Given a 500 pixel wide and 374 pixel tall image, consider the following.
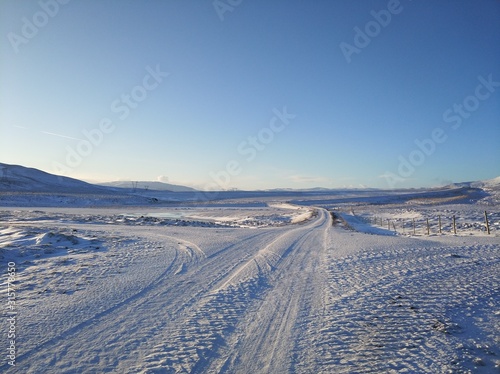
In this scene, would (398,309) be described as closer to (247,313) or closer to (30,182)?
(247,313)

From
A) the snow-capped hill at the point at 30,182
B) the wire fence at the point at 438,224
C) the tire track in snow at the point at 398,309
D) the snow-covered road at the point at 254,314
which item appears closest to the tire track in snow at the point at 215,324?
the snow-covered road at the point at 254,314

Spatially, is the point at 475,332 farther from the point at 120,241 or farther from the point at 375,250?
the point at 120,241

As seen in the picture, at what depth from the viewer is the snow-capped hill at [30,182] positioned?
107300 mm

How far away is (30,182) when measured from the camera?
404 ft

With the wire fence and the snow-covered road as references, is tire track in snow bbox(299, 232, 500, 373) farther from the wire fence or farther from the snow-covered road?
the wire fence

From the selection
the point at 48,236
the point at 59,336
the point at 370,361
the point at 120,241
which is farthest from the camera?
the point at 120,241

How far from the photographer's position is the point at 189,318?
5.64 metres

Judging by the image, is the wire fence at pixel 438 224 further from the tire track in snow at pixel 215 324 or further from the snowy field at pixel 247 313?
the tire track in snow at pixel 215 324

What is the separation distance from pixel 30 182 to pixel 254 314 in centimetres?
14881

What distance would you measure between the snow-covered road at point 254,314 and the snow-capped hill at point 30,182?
11579cm

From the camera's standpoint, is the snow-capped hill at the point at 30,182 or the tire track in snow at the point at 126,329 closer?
the tire track in snow at the point at 126,329

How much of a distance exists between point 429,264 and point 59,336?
10.6 metres

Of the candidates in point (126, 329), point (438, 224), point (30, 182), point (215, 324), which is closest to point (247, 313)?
A: point (215, 324)

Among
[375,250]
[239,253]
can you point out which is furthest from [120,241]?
[375,250]
